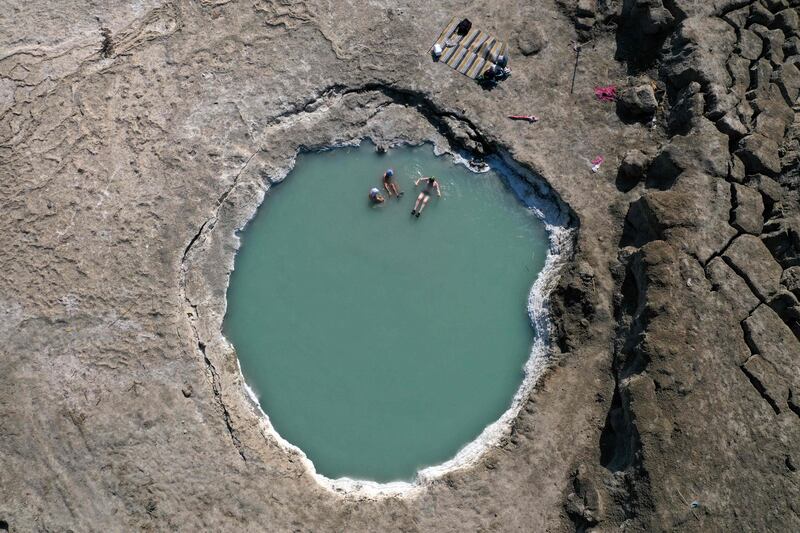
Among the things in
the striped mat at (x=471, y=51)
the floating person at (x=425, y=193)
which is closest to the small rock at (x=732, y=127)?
the striped mat at (x=471, y=51)

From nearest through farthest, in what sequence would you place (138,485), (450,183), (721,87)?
(138,485), (721,87), (450,183)

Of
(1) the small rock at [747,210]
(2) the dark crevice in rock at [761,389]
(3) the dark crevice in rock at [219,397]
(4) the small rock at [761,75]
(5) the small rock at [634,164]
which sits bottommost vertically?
(3) the dark crevice in rock at [219,397]

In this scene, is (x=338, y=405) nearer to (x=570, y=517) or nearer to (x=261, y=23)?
(x=570, y=517)

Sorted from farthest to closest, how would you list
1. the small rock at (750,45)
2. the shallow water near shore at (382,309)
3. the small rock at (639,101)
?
the small rock at (639,101), the small rock at (750,45), the shallow water near shore at (382,309)

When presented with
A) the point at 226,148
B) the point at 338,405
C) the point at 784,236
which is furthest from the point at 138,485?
Answer: the point at 784,236

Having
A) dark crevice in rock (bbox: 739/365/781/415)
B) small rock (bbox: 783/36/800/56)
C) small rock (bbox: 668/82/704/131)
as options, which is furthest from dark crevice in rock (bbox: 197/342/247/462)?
small rock (bbox: 783/36/800/56)

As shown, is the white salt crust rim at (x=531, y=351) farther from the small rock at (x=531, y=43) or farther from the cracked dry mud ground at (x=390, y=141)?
the small rock at (x=531, y=43)
